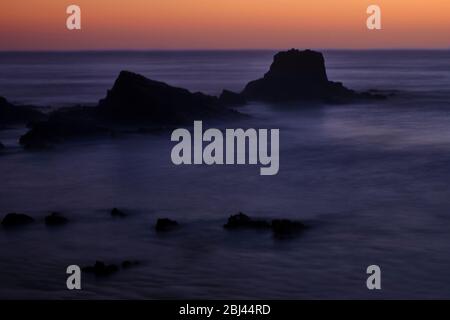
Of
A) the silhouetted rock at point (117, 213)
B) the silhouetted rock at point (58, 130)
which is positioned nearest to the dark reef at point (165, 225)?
the silhouetted rock at point (117, 213)

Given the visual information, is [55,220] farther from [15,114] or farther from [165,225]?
[15,114]

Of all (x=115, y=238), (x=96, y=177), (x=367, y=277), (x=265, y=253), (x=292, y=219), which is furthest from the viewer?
(x=96, y=177)

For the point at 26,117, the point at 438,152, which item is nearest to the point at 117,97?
the point at 26,117

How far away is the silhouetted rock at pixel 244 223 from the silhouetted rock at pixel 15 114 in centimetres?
2656

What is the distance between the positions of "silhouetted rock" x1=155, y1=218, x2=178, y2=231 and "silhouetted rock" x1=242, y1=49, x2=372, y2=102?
41011 mm

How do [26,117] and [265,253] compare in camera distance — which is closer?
[265,253]

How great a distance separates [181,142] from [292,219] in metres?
15.7

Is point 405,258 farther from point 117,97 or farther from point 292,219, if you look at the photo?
point 117,97

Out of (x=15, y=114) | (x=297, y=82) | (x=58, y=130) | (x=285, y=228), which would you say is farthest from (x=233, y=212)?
(x=297, y=82)

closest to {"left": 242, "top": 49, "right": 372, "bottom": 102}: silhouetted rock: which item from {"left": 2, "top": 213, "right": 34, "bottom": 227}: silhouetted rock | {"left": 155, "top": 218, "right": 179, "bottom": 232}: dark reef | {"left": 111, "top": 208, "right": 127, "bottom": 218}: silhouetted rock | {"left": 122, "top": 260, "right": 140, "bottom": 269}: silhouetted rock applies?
{"left": 111, "top": 208, "right": 127, "bottom": 218}: silhouetted rock

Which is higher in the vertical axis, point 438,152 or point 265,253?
point 438,152

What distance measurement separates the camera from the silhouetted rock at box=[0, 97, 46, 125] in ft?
146

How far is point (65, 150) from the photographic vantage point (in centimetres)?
3600

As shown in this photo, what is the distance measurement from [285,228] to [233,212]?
4102 mm
